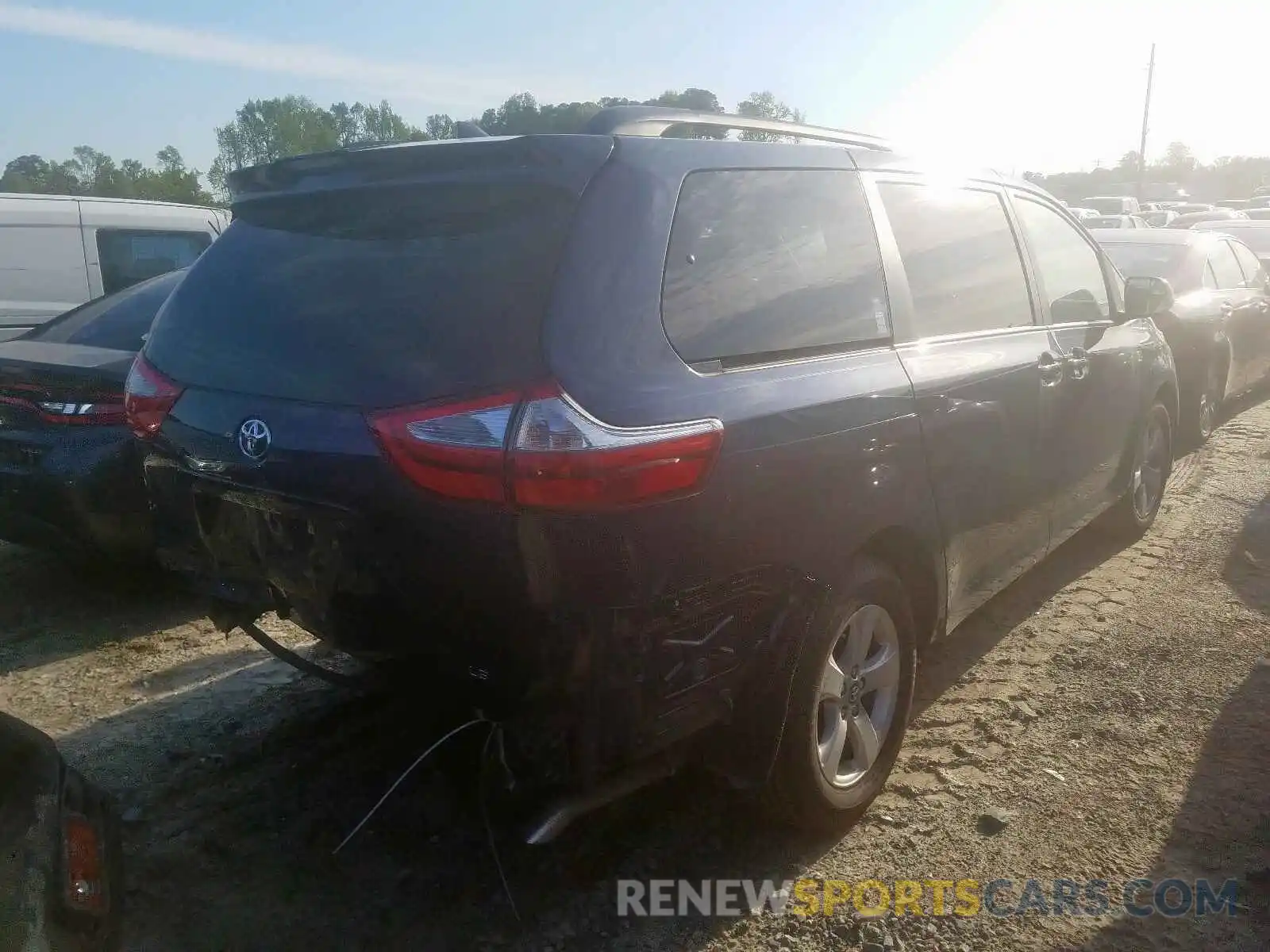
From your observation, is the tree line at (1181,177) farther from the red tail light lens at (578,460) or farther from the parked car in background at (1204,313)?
the red tail light lens at (578,460)

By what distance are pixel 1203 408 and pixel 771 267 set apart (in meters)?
6.28

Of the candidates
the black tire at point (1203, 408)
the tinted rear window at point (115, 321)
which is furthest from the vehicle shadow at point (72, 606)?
the black tire at point (1203, 408)

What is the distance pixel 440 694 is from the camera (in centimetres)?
241

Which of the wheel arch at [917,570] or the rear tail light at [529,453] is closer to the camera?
the rear tail light at [529,453]

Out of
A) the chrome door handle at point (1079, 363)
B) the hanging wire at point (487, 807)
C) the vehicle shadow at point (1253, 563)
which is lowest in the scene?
the vehicle shadow at point (1253, 563)

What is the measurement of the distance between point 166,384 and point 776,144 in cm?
176

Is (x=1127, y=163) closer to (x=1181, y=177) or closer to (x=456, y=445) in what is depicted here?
(x=1181, y=177)

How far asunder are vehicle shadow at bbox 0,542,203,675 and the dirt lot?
0.9 inches

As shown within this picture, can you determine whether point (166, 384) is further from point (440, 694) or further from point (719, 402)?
point (719, 402)

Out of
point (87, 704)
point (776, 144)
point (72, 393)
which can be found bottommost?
point (87, 704)

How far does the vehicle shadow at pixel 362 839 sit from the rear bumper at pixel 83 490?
1002 millimetres

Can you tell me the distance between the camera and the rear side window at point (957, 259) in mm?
3250

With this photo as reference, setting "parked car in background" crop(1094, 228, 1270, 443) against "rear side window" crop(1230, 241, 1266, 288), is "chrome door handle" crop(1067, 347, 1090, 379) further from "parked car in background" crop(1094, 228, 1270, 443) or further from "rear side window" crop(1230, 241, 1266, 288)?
"rear side window" crop(1230, 241, 1266, 288)

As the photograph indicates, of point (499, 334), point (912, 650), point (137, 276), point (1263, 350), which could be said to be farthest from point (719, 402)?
point (1263, 350)
